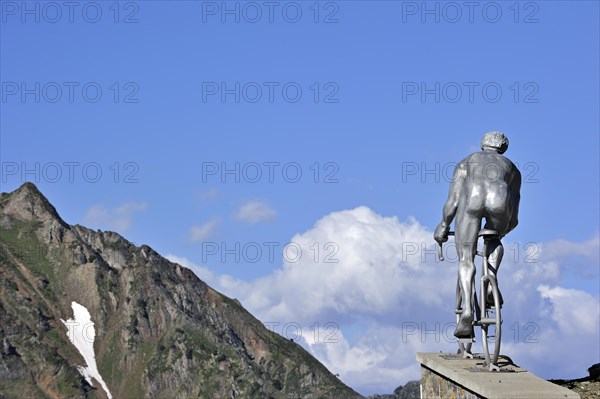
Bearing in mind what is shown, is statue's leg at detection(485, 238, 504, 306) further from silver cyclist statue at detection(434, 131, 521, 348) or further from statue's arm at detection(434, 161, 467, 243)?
statue's arm at detection(434, 161, 467, 243)

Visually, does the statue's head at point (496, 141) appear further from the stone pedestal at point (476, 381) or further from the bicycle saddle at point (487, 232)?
the stone pedestal at point (476, 381)

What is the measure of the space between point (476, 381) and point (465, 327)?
2.45 m

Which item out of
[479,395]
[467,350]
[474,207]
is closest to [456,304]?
[467,350]

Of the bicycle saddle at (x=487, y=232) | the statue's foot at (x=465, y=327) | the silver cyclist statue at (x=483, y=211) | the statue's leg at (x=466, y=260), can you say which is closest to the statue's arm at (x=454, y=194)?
the silver cyclist statue at (x=483, y=211)

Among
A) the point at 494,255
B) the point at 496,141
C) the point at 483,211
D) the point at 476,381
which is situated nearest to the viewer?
the point at 476,381

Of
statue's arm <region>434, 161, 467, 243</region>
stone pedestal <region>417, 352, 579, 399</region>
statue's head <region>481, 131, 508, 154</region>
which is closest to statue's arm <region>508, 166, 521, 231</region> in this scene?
statue's head <region>481, 131, 508, 154</region>

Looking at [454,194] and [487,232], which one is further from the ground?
[454,194]

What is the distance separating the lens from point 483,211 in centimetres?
1543

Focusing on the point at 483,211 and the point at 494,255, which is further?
the point at 494,255

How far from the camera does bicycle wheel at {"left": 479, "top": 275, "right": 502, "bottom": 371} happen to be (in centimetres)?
1451

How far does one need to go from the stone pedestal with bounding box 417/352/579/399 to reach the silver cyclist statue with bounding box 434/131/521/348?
0.60 meters

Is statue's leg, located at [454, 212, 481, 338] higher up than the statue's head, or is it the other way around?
the statue's head

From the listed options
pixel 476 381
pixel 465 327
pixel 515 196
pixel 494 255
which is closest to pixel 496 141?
pixel 515 196

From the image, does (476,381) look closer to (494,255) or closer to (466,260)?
(494,255)
